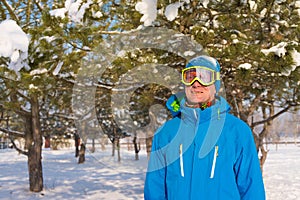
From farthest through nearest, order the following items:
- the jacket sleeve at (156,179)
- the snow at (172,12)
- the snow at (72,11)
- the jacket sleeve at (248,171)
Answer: the snow at (72,11), the snow at (172,12), the jacket sleeve at (156,179), the jacket sleeve at (248,171)

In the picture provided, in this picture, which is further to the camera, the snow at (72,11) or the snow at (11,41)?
the snow at (72,11)

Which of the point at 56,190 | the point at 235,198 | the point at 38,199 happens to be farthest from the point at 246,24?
the point at 56,190

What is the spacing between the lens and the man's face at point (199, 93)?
1.81 m

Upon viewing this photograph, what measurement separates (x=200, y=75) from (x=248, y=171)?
603 mm

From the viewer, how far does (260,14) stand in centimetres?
445

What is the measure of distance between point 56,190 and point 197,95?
8.43 meters

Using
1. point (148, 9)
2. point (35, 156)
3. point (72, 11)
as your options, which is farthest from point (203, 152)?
point (35, 156)

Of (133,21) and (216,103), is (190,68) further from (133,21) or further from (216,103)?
(133,21)

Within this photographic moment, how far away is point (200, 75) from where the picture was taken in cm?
183

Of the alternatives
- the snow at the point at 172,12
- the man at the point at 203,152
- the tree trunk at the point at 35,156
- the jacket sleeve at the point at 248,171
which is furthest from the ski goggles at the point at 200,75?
the tree trunk at the point at 35,156

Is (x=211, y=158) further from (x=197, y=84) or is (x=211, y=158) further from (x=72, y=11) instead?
(x=72, y=11)

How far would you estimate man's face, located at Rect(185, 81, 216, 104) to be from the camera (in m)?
1.81

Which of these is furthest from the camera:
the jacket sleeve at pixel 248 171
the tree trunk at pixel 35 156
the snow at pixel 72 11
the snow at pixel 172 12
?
the tree trunk at pixel 35 156

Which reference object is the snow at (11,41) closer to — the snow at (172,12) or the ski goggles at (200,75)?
the snow at (172,12)
